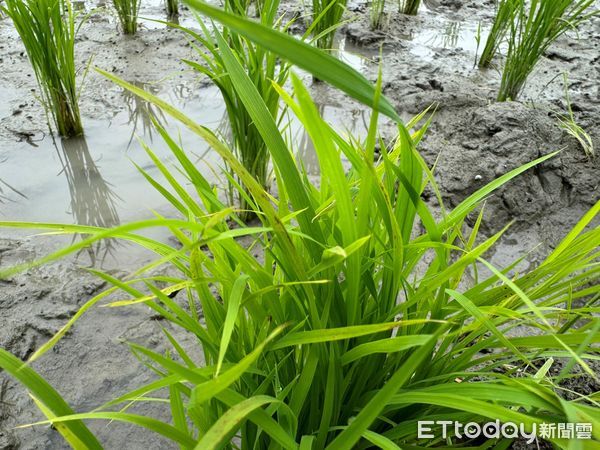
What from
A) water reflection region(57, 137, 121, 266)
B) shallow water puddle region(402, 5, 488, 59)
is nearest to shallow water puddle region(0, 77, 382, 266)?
water reflection region(57, 137, 121, 266)

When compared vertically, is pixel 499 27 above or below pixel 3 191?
above

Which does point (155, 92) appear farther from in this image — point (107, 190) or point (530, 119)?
point (530, 119)

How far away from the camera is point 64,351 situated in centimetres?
146

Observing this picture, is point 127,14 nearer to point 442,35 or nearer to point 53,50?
point 53,50

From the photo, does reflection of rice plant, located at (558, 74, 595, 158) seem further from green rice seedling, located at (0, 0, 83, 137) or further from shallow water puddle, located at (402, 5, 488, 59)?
green rice seedling, located at (0, 0, 83, 137)

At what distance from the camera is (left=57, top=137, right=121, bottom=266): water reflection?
Result: 2045 mm

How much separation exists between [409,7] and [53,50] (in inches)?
112

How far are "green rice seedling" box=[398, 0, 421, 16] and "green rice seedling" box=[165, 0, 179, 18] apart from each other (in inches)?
69.0

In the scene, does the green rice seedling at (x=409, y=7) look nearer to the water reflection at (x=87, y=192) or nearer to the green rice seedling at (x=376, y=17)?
the green rice seedling at (x=376, y=17)

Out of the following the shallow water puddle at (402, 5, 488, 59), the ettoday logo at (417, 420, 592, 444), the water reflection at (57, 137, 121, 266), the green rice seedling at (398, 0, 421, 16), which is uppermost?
the green rice seedling at (398, 0, 421, 16)

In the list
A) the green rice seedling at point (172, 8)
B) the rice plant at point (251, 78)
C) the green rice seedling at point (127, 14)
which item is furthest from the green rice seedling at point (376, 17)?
the rice plant at point (251, 78)

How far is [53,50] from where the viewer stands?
7.16ft

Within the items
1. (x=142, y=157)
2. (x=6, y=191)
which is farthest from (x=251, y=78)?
(x=6, y=191)

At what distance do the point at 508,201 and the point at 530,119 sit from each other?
0.50 metres
